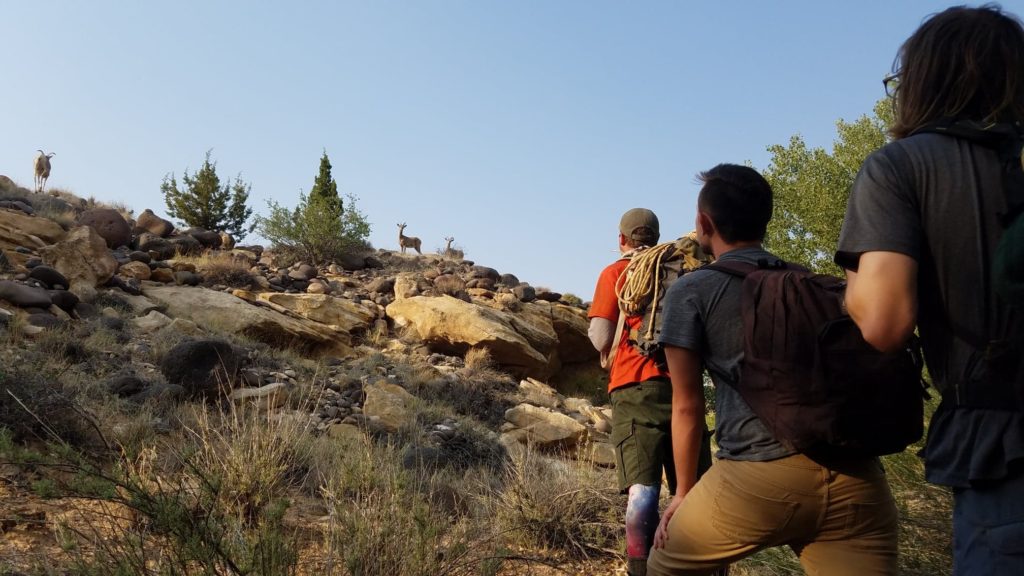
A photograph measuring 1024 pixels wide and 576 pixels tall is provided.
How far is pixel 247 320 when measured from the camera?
535 inches

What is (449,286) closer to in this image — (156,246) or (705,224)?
(156,246)

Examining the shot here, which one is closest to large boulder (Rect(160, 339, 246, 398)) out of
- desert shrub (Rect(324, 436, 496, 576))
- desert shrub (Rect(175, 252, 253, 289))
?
desert shrub (Rect(324, 436, 496, 576))

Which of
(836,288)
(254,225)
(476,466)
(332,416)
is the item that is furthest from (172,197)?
(836,288)

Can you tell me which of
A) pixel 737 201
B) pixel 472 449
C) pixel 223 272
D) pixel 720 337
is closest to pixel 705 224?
pixel 737 201

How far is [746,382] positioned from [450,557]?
6.13ft

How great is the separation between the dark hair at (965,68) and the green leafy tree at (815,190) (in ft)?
59.8

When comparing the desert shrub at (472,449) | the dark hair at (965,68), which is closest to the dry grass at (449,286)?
the desert shrub at (472,449)

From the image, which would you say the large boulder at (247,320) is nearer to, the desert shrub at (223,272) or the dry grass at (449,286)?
the desert shrub at (223,272)

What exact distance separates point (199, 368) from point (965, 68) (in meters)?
9.26

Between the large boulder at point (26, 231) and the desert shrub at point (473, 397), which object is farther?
the large boulder at point (26, 231)

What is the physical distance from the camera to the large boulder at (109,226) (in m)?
17.7

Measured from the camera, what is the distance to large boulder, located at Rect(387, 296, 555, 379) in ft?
54.1

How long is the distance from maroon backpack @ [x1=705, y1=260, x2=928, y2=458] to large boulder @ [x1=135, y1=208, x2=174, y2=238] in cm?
2030

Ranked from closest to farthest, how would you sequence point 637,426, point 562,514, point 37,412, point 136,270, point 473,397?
point 637,426, point 562,514, point 37,412, point 473,397, point 136,270
